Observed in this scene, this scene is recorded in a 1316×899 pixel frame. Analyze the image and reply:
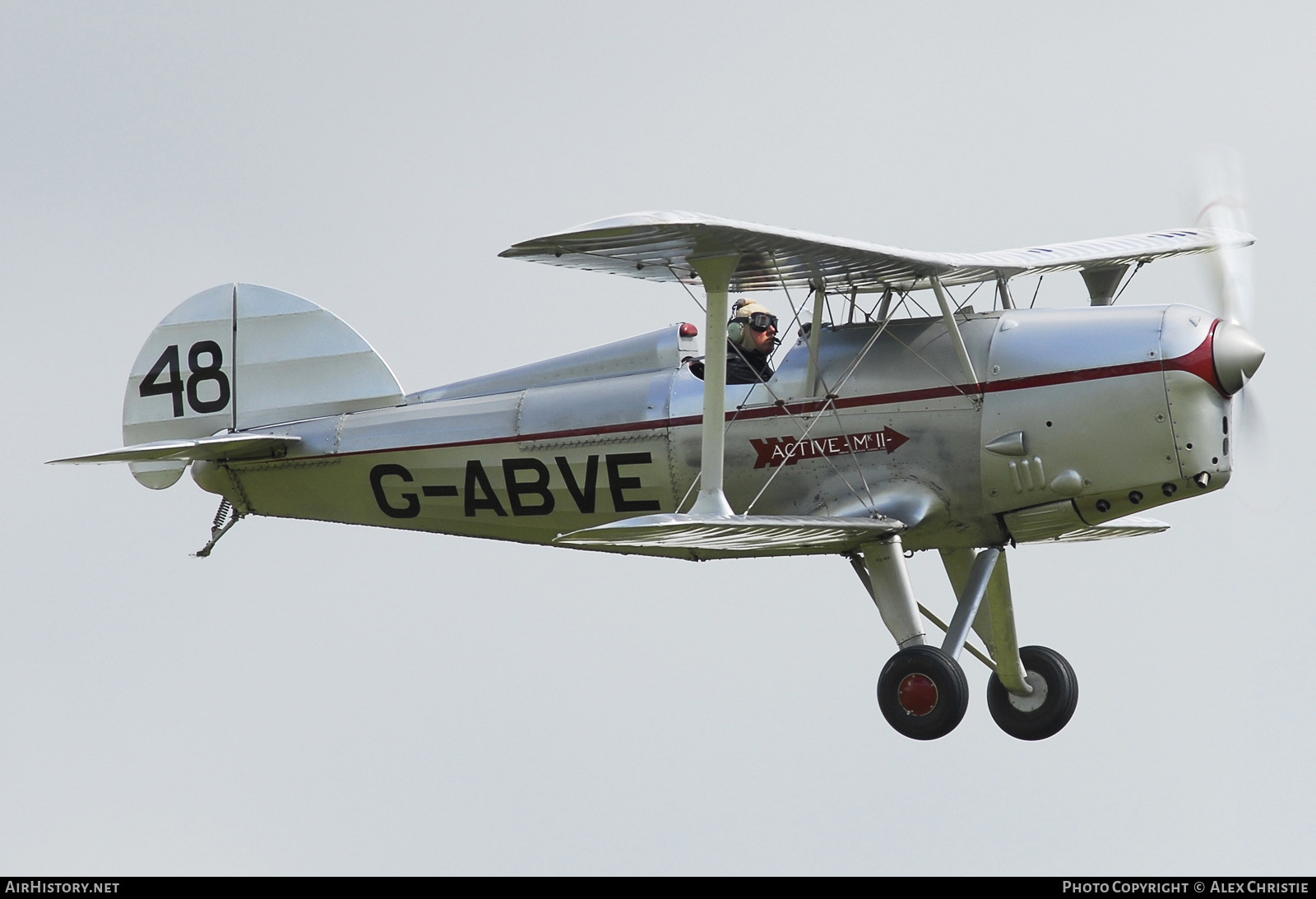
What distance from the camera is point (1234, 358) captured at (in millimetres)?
10836

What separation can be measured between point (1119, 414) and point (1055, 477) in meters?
0.52

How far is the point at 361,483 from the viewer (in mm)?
13195

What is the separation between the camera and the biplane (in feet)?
35.5

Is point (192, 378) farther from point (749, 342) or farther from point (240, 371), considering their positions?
point (749, 342)

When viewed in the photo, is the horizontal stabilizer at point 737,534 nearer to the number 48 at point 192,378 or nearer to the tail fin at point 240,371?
the tail fin at point 240,371

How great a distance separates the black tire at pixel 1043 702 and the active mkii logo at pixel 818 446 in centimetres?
206

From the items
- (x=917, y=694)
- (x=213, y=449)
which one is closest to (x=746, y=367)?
(x=917, y=694)

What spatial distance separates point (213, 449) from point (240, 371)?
76 centimetres

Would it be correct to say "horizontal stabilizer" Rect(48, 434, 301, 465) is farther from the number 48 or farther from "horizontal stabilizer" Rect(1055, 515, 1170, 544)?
"horizontal stabilizer" Rect(1055, 515, 1170, 544)

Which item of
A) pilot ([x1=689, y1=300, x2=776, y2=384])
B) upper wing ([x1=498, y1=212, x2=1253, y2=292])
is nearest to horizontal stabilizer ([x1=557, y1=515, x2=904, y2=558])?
pilot ([x1=689, y1=300, x2=776, y2=384])

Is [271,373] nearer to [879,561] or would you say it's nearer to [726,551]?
[726,551]

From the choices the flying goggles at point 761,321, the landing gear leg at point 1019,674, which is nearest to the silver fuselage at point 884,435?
the flying goggles at point 761,321

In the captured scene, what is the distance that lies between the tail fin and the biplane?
0.21 ft

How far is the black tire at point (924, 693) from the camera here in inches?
430
